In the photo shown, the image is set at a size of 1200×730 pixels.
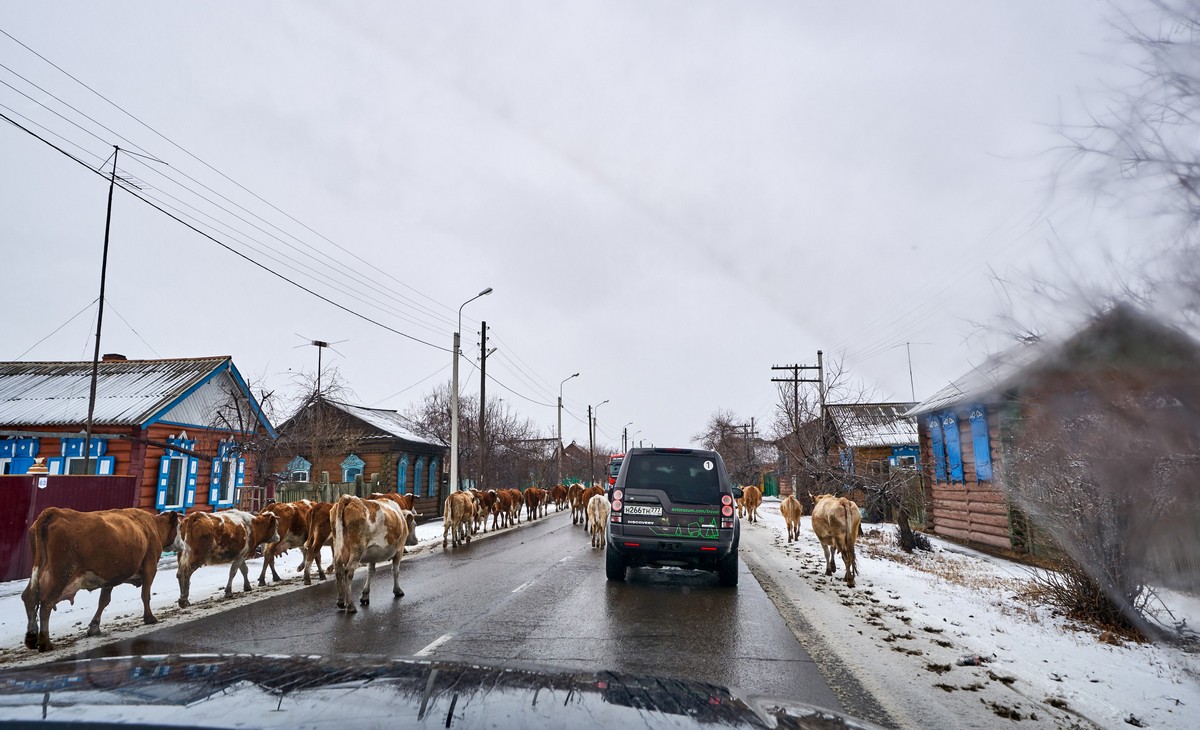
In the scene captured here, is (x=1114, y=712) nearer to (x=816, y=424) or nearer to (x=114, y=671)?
(x=114, y=671)

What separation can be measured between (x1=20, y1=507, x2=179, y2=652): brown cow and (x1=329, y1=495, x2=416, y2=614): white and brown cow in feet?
6.93

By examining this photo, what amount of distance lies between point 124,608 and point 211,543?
128 cm

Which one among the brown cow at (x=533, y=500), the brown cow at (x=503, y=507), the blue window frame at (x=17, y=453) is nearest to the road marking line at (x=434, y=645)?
the brown cow at (x=503, y=507)

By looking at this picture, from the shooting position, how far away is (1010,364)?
12.9 feet

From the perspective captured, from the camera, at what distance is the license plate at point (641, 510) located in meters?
10.1

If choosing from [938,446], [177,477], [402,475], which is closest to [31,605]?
[177,477]

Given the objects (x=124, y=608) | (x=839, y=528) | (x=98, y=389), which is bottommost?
(x=124, y=608)

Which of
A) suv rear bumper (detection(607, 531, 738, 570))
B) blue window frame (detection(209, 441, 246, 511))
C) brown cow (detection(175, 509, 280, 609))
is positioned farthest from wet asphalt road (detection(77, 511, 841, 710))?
blue window frame (detection(209, 441, 246, 511))

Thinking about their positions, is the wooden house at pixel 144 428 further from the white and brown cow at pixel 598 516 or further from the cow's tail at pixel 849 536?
the cow's tail at pixel 849 536

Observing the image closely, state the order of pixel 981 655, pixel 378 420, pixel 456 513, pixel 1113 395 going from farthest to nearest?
pixel 378 420, pixel 456 513, pixel 981 655, pixel 1113 395

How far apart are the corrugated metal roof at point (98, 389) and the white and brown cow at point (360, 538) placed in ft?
39.6

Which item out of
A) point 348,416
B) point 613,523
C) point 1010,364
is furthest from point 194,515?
point 348,416

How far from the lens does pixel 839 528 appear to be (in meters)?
11.2

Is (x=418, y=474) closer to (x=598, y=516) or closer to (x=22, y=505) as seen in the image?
(x=598, y=516)
